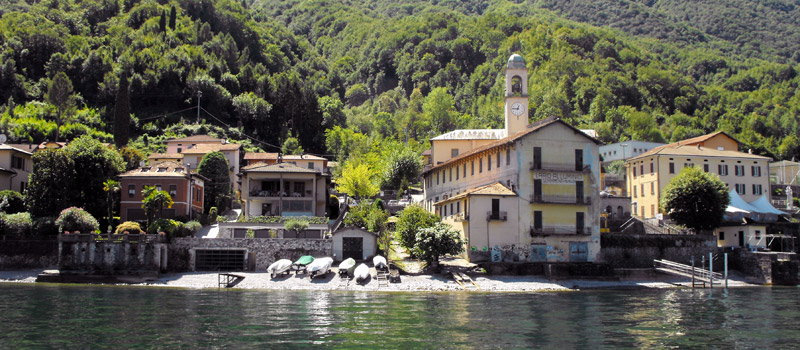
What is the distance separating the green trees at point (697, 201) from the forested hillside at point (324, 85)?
44.4 m

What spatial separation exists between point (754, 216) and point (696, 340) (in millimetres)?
43995

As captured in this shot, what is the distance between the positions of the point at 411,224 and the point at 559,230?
1186cm

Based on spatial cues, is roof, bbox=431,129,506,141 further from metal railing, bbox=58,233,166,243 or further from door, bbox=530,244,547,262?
metal railing, bbox=58,233,166,243

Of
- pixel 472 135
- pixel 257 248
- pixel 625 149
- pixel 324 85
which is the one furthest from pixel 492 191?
pixel 324 85

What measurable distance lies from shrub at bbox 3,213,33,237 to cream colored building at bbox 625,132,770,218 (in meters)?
57.8

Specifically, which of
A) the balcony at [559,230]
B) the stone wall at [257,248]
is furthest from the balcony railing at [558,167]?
the stone wall at [257,248]

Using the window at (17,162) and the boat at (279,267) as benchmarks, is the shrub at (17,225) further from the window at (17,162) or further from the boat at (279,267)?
the boat at (279,267)

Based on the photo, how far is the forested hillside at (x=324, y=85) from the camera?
383ft

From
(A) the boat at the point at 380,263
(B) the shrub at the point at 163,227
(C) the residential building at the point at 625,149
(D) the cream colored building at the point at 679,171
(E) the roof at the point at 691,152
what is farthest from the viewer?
(C) the residential building at the point at 625,149

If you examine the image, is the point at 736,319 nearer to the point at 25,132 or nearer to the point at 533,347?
the point at 533,347

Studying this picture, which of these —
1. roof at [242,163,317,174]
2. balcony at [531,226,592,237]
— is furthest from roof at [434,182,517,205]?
roof at [242,163,317,174]

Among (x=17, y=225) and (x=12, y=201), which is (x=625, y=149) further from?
(x=17, y=225)

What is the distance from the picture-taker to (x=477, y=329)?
103ft

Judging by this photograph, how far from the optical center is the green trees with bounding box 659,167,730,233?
63219 mm
